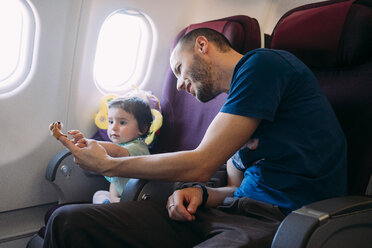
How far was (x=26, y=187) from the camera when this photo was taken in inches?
89.0

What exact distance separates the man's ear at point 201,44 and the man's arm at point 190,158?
527 millimetres

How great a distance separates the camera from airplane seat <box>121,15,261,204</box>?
1532mm

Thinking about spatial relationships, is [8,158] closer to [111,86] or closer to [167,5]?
[111,86]

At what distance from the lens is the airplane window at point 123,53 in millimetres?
2586

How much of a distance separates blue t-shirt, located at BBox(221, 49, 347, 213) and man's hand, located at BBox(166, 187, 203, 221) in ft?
0.78

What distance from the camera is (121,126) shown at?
7.32 ft

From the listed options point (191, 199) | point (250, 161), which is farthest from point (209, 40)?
point (191, 199)

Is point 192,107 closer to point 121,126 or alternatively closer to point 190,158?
point 121,126

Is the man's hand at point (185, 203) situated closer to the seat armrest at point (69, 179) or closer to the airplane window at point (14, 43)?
the seat armrest at point (69, 179)

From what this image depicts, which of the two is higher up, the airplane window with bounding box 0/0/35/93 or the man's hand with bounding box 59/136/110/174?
the airplane window with bounding box 0/0/35/93

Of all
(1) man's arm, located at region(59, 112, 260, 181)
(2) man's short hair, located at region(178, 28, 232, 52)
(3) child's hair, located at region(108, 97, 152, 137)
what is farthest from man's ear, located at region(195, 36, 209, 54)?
(3) child's hair, located at region(108, 97, 152, 137)

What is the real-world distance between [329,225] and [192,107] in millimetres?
1359

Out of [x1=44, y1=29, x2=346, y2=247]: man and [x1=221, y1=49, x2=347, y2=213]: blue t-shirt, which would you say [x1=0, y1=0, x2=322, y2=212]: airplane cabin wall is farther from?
[x1=221, y1=49, x2=347, y2=213]: blue t-shirt

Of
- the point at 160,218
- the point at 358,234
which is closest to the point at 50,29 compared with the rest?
the point at 160,218
